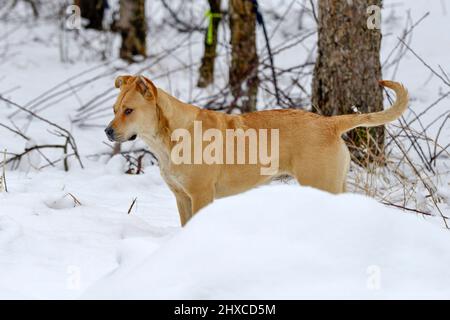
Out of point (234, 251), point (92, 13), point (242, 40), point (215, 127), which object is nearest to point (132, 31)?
point (92, 13)

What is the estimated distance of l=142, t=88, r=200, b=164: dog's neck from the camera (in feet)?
16.2

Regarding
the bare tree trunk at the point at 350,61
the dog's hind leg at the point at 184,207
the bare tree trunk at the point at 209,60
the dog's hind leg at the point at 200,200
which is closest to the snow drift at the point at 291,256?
the dog's hind leg at the point at 200,200

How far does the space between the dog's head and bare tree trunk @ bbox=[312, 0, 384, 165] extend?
2358mm

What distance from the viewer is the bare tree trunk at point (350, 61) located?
6795mm

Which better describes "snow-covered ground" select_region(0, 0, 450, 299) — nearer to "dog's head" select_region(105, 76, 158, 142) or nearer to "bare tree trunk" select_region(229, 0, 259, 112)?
"dog's head" select_region(105, 76, 158, 142)

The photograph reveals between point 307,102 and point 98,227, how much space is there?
16.7 ft

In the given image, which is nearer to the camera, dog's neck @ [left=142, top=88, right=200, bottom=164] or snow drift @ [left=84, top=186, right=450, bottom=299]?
snow drift @ [left=84, top=186, right=450, bottom=299]

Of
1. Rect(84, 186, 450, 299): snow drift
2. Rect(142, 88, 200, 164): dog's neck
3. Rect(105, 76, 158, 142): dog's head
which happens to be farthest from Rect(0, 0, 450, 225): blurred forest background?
Rect(84, 186, 450, 299): snow drift

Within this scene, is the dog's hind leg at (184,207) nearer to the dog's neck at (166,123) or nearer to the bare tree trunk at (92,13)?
the dog's neck at (166,123)

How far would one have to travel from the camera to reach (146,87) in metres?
4.80

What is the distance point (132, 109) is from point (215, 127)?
0.63 m

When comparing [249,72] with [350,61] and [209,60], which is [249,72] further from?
[209,60]

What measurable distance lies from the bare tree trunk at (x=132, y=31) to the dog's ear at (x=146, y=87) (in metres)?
8.89

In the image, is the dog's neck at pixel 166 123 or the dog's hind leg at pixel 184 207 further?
the dog's hind leg at pixel 184 207
